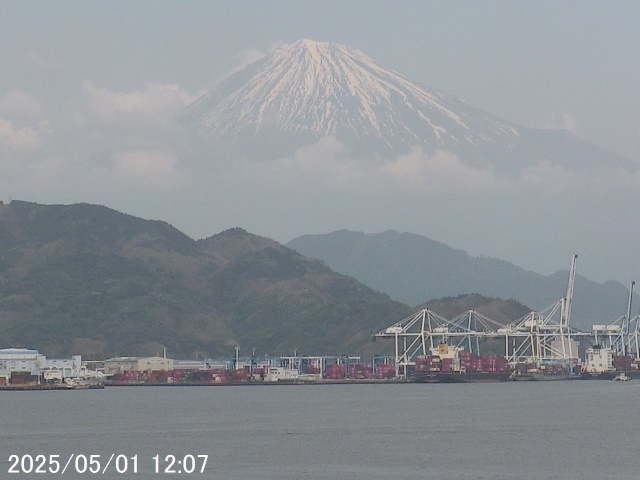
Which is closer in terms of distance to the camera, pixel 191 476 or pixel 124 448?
pixel 191 476

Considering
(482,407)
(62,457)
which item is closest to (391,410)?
(482,407)

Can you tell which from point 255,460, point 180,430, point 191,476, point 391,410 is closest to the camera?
point 191,476

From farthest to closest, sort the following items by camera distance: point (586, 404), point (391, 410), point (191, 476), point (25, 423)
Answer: point (586, 404)
point (391, 410)
point (25, 423)
point (191, 476)

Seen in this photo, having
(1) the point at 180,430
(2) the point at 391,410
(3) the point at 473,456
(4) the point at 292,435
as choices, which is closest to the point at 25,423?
(1) the point at 180,430

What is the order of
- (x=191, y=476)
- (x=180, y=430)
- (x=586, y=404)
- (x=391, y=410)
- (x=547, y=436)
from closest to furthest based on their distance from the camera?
(x=191, y=476) → (x=547, y=436) → (x=180, y=430) → (x=391, y=410) → (x=586, y=404)

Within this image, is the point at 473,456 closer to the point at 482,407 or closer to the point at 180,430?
the point at 180,430

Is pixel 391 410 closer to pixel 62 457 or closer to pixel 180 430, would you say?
pixel 180 430
